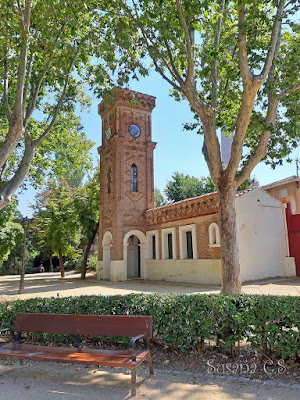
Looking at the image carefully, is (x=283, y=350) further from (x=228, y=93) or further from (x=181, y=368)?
(x=228, y=93)

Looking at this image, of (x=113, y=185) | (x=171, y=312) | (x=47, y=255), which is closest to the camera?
(x=171, y=312)

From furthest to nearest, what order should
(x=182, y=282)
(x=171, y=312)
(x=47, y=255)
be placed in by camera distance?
(x=47, y=255)
(x=182, y=282)
(x=171, y=312)

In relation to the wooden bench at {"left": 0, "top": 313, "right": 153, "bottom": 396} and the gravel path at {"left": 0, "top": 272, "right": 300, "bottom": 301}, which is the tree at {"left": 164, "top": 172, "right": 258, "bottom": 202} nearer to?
the gravel path at {"left": 0, "top": 272, "right": 300, "bottom": 301}

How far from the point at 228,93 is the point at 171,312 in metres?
7.48

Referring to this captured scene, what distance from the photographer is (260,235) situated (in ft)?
56.2

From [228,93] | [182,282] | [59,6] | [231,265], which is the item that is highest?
[59,6]

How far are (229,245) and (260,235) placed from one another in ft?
33.6

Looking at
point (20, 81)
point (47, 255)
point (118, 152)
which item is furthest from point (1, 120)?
point (47, 255)

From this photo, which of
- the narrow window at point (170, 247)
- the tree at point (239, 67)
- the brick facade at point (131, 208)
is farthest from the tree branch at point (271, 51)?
the narrow window at point (170, 247)

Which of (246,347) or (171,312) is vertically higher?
(171,312)

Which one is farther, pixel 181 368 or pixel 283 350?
pixel 181 368

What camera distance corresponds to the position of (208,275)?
1633cm

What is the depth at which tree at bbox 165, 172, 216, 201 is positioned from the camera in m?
34.9

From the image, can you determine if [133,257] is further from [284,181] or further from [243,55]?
[243,55]
